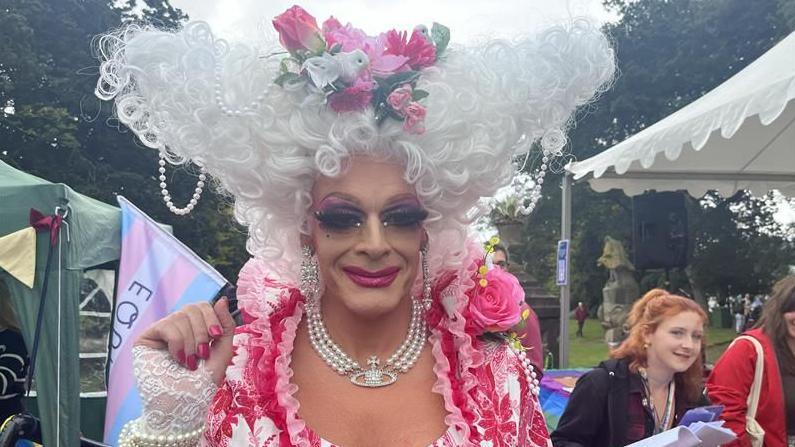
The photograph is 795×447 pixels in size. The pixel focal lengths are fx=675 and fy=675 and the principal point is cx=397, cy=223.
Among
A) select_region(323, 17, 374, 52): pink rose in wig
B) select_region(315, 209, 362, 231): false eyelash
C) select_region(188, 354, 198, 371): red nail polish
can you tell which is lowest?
select_region(188, 354, 198, 371): red nail polish

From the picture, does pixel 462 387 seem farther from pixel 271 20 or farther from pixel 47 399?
pixel 47 399

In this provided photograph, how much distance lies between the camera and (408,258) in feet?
4.95

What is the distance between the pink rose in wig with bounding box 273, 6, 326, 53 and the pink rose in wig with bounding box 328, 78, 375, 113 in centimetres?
11

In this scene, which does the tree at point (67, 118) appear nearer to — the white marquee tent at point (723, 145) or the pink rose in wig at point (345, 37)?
the white marquee tent at point (723, 145)

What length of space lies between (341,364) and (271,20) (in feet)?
2.62

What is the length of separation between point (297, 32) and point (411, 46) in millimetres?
252

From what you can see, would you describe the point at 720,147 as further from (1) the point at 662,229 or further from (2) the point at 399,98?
(2) the point at 399,98

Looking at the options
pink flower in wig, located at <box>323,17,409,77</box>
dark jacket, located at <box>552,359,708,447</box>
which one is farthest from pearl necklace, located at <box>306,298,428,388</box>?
dark jacket, located at <box>552,359,708,447</box>

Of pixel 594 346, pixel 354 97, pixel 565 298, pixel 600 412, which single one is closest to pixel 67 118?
pixel 565 298

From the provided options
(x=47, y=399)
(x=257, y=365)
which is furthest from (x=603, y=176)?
(x=257, y=365)

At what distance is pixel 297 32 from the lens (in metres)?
1.45

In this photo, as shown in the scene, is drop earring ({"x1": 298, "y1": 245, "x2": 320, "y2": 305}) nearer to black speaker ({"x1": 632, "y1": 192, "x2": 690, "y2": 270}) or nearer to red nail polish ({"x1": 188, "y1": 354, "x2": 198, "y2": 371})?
red nail polish ({"x1": 188, "y1": 354, "x2": 198, "y2": 371})

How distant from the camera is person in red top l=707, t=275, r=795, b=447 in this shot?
300cm

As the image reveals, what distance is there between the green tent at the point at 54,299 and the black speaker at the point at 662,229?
5447mm
